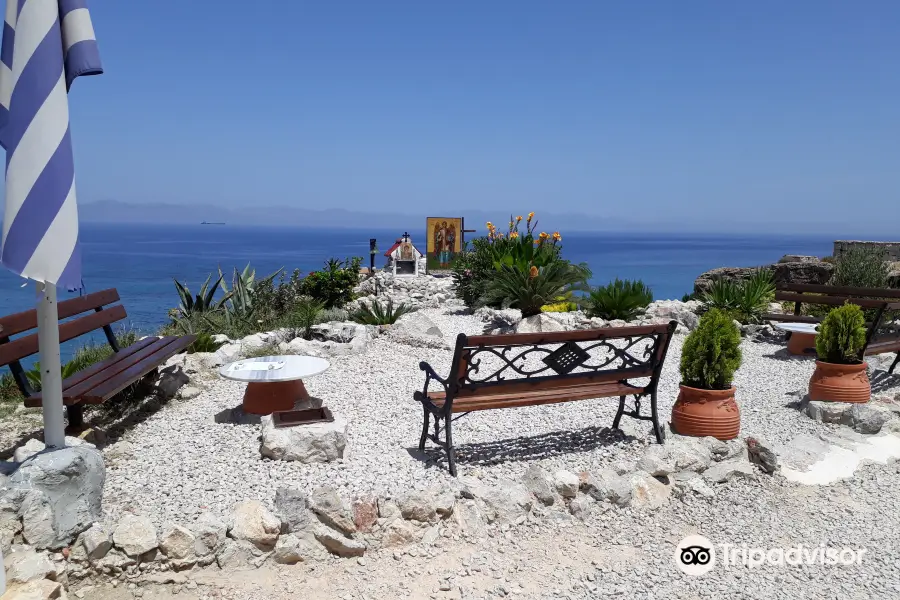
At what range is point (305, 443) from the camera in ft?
14.0

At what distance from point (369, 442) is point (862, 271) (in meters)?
11.2

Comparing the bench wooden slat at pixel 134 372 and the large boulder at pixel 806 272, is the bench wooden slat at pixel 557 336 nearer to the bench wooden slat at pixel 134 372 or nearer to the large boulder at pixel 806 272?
the bench wooden slat at pixel 134 372

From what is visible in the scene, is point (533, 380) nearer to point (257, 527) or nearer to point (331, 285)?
point (257, 527)

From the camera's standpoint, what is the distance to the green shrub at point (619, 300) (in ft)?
31.2

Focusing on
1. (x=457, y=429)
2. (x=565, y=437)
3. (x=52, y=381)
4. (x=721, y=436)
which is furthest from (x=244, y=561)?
(x=721, y=436)

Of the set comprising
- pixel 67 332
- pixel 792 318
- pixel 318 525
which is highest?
pixel 67 332

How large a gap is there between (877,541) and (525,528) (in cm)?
213

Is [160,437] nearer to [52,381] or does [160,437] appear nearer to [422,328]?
[52,381]

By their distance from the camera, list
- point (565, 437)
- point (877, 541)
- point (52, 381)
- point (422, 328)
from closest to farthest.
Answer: point (52, 381), point (877, 541), point (565, 437), point (422, 328)

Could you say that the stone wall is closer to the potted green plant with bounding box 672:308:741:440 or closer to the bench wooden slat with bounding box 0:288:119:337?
the potted green plant with bounding box 672:308:741:440

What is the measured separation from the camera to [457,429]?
5.20 metres

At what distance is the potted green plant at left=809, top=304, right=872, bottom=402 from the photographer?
5914mm

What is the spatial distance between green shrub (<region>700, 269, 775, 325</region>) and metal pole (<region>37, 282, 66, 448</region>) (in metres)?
8.81

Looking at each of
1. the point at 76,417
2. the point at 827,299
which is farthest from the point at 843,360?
the point at 76,417
